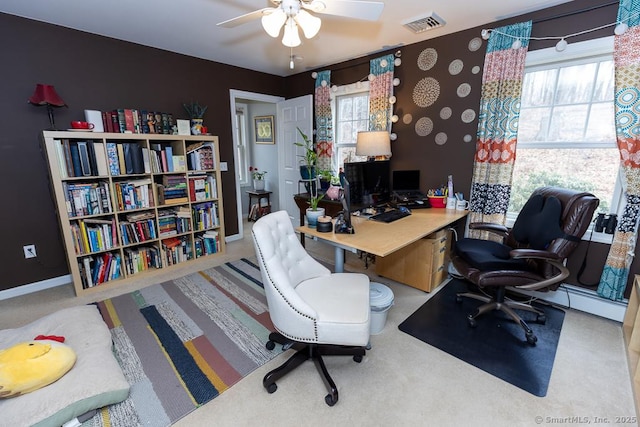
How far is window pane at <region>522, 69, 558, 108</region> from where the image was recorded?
7.86 feet

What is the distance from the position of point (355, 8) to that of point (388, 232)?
1.45 m

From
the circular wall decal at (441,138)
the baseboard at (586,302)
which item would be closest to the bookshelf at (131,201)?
the circular wall decal at (441,138)

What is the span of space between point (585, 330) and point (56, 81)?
494cm

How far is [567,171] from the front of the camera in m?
2.42

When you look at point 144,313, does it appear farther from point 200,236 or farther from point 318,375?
point 318,375

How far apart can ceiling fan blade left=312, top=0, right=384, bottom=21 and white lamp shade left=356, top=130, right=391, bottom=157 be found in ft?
4.56

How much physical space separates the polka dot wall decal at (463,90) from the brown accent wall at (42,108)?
10.4 feet

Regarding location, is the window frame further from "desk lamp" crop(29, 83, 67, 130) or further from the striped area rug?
"desk lamp" crop(29, 83, 67, 130)

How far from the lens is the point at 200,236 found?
11.6ft

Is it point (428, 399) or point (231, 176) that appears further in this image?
point (231, 176)

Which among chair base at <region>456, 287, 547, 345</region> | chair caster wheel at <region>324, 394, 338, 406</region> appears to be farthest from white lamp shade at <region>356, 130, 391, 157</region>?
chair caster wheel at <region>324, 394, 338, 406</region>

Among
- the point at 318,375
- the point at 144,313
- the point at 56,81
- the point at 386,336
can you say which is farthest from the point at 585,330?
the point at 56,81

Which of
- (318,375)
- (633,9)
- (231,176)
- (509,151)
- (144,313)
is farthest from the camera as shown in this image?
(231,176)

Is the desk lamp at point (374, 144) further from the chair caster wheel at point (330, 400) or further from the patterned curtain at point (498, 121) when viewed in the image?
the chair caster wheel at point (330, 400)
